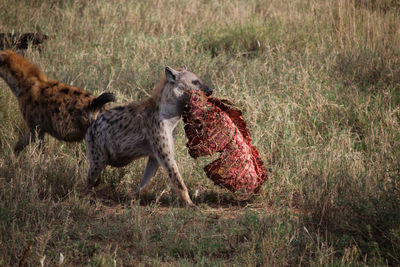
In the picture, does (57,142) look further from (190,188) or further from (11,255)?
(11,255)

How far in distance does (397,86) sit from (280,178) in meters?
2.57

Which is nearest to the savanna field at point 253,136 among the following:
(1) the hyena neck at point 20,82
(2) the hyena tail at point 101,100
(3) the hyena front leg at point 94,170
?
(3) the hyena front leg at point 94,170

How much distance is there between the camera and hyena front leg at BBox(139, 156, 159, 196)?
16.9 feet

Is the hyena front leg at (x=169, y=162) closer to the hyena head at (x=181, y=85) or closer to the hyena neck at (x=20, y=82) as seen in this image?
the hyena head at (x=181, y=85)

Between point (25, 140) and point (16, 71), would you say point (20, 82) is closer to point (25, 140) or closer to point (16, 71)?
point (16, 71)

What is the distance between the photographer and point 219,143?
479 cm

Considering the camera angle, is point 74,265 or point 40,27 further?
point 40,27

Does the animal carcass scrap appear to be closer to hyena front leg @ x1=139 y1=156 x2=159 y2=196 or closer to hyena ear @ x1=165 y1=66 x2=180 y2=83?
hyena ear @ x1=165 y1=66 x2=180 y2=83

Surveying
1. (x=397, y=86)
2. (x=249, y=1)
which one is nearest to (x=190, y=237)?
(x=397, y=86)

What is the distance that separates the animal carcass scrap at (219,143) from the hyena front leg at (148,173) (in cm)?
53

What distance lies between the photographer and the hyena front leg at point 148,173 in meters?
5.15

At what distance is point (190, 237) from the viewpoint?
13.3 feet

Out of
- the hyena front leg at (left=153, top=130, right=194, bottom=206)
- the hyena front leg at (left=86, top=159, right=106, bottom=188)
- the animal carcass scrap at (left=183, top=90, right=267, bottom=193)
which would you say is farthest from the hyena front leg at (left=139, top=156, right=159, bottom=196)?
the animal carcass scrap at (left=183, top=90, right=267, bottom=193)

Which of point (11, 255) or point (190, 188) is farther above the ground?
point (11, 255)
